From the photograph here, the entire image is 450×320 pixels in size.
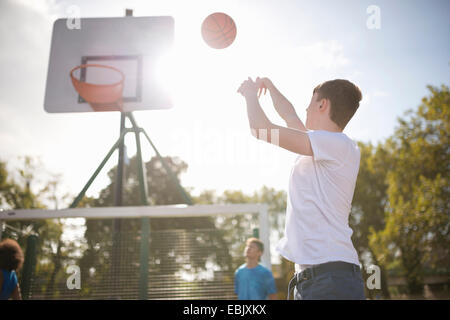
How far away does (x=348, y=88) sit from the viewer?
80.0 inches

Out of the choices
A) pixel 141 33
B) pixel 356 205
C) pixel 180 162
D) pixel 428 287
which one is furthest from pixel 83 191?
pixel 428 287

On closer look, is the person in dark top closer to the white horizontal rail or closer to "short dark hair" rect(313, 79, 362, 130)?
the white horizontal rail

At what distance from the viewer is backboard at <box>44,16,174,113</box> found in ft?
21.4

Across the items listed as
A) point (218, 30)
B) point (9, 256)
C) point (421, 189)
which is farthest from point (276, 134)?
point (421, 189)

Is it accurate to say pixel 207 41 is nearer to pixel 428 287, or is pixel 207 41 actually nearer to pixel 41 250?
pixel 41 250

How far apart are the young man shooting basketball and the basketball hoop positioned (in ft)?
15.6

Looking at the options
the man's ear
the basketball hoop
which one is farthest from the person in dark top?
the man's ear

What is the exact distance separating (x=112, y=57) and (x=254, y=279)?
4.73m

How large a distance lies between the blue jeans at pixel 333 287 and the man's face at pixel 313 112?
0.86m

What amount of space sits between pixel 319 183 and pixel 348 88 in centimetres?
58

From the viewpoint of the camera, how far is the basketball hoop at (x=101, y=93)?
6168 millimetres

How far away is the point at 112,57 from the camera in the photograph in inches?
265

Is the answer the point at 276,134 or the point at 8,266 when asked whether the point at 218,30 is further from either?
the point at 8,266

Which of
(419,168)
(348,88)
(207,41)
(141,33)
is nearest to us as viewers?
(348,88)
